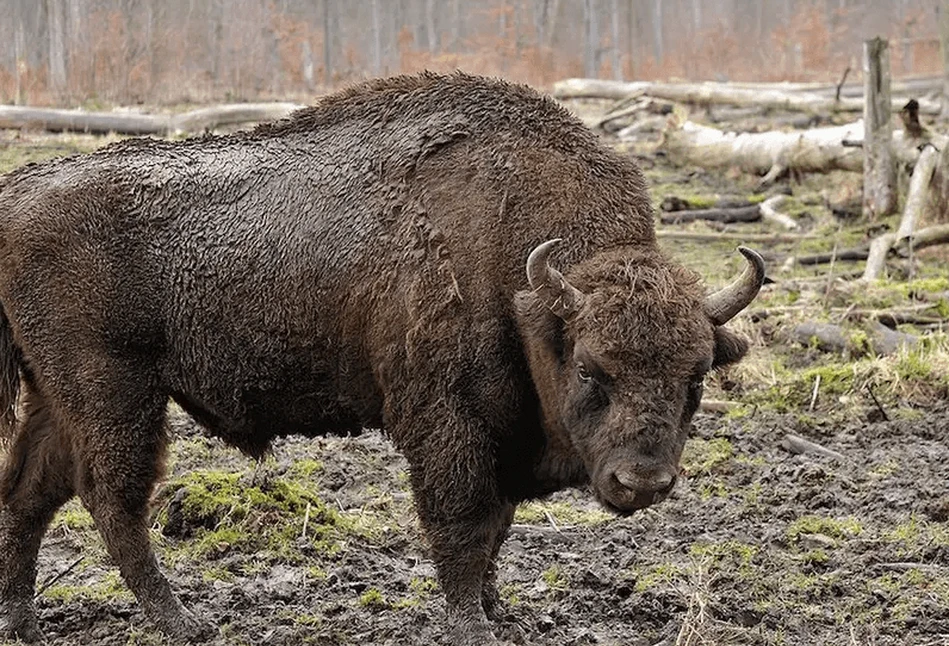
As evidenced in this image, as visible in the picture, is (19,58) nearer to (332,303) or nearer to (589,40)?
(332,303)

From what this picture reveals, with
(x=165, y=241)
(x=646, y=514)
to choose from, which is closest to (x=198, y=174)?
(x=165, y=241)

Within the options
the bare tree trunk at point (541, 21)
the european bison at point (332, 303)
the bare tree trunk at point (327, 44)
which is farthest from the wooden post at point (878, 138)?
the bare tree trunk at point (541, 21)

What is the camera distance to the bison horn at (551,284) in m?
4.46

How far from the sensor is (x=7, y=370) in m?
5.39

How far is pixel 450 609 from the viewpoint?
4.91m

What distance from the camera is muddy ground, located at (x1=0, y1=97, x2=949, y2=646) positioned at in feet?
17.1

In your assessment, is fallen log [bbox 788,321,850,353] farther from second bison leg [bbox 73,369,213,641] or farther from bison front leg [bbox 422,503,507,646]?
second bison leg [bbox 73,369,213,641]

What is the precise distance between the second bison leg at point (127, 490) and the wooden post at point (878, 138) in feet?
32.3

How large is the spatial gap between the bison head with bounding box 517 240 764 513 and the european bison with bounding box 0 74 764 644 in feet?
0.06

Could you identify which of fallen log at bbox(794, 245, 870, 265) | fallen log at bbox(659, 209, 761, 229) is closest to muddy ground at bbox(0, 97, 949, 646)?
fallen log at bbox(794, 245, 870, 265)

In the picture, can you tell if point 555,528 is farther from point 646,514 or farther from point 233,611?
point 233,611

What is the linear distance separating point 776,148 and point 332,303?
11.5 metres

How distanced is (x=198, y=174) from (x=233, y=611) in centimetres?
190

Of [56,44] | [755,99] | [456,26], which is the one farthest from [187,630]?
[456,26]
